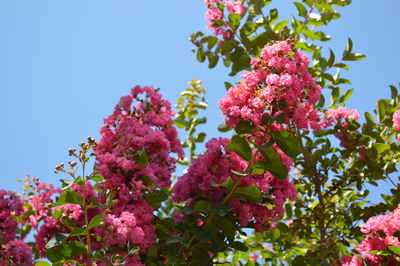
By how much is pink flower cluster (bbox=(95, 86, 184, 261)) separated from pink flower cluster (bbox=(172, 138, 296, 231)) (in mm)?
251

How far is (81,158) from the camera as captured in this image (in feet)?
7.47

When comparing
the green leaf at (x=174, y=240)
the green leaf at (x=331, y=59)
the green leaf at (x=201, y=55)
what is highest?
the green leaf at (x=201, y=55)

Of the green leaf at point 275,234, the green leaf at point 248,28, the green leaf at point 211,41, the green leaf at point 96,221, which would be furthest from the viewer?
the green leaf at point 211,41

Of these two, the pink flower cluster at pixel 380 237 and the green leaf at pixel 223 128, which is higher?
the green leaf at pixel 223 128

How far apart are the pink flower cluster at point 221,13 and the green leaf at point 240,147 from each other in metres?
1.76

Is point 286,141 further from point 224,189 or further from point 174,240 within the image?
point 174,240

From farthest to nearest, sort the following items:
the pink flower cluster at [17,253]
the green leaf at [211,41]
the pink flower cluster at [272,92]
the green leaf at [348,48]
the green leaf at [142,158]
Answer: the green leaf at [211,41]
the green leaf at [348,48]
the pink flower cluster at [17,253]
the green leaf at [142,158]
the pink flower cluster at [272,92]

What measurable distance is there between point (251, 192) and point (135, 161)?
0.77 m

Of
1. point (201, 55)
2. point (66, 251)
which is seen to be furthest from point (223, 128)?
point (66, 251)

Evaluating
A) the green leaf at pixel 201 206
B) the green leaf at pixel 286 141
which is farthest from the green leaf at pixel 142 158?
the green leaf at pixel 286 141

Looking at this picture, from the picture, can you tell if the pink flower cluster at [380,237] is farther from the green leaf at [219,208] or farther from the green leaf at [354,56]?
the green leaf at [354,56]

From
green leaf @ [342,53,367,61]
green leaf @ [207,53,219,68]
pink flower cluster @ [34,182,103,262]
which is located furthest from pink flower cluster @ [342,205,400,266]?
green leaf @ [207,53,219,68]

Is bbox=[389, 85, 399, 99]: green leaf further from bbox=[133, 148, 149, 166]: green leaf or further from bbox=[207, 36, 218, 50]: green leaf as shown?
bbox=[133, 148, 149, 166]: green leaf

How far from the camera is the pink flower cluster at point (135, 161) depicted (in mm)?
2410
